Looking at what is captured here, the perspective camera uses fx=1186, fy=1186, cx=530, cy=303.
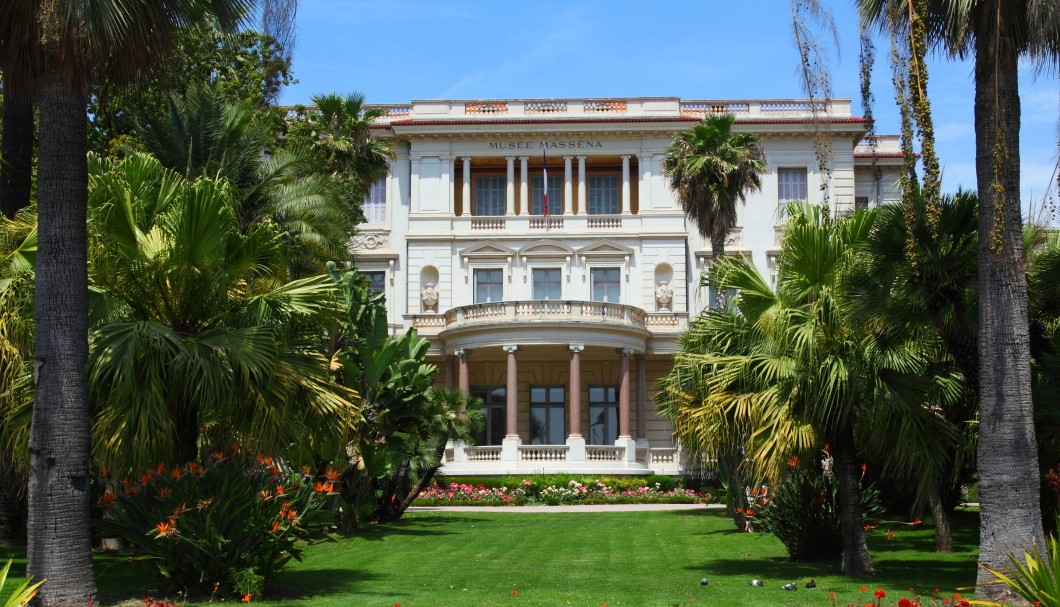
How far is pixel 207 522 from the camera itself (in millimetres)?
12055

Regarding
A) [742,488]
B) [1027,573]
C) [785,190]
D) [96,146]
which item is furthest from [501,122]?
[1027,573]

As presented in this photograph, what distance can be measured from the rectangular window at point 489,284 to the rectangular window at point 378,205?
4.49 m

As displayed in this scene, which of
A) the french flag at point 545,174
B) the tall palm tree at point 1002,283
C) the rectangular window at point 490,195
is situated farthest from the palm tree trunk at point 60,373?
the rectangular window at point 490,195

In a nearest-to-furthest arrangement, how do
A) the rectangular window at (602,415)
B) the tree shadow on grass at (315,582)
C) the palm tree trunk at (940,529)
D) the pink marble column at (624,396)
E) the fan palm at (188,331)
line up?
1. the fan palm at (188,331)
2. the tree shadow on grass at (315,582)
3. the palm tree trunk at (940,529)
4. the pink marble column at (624,396)
5. the rectangular window at (602,415)

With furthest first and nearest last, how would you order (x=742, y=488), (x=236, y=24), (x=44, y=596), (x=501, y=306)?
(x=501, y=306)
(x=742, y=488)
(x=236, y=24)
(x=44, y=596)

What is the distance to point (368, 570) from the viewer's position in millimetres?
16422

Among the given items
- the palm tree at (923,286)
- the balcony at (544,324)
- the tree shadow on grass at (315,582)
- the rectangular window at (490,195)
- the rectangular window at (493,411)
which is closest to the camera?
the tree shadow on grass at (315,582)

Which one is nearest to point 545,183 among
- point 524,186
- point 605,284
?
point 524,186

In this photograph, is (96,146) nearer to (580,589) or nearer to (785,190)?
(580,589)

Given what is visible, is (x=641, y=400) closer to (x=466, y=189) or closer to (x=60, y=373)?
(x=466, y=189)

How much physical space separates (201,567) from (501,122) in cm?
3483

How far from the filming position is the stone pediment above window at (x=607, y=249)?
45.6 metres

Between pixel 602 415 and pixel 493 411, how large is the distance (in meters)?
4.21

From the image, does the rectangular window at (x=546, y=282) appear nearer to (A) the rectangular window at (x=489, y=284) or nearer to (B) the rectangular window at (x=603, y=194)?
(A) the rectangular window at (x=489, y=284)
